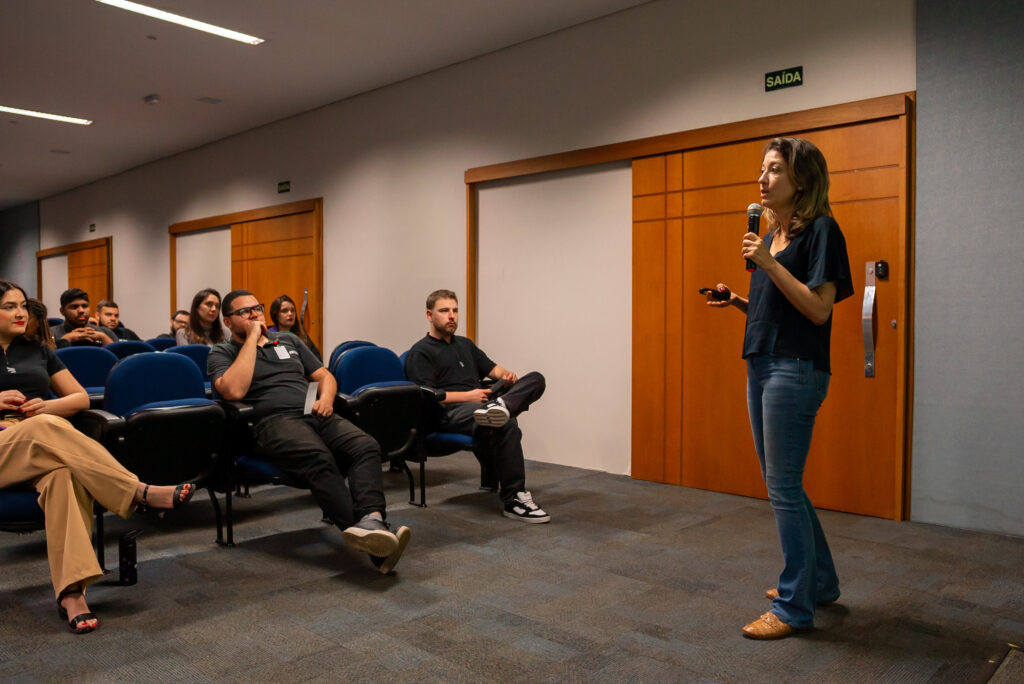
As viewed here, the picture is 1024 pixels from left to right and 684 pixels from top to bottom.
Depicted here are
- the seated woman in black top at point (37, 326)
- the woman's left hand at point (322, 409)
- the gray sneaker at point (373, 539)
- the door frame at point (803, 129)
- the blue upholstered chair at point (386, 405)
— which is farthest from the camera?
the door frame at point (803, 129)

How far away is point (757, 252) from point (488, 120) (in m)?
4.39

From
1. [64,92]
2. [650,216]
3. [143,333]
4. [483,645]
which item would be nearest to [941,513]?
[650,216]

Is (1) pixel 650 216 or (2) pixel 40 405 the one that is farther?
(1) pixel 650 216

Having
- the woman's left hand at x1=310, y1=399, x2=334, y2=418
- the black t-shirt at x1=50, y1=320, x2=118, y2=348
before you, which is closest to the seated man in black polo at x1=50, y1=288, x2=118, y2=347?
the black t-shirt at x1=50, y1=320, x2=118, y2=348

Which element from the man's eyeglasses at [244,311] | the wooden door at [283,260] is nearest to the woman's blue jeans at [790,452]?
the man's eyeglasses at [244,311]

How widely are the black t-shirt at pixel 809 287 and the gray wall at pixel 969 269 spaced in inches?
76.5

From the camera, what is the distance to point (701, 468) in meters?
4.85

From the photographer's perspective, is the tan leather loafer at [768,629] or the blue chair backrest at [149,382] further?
the blue chair backrest at [149,382]

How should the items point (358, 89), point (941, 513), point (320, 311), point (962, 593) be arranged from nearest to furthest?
point (962, 593)
point (941, 513)
point (358, 89)
point (320, 311)

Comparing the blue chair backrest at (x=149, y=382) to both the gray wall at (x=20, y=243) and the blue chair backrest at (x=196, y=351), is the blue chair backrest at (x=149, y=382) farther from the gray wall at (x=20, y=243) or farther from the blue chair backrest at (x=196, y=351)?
the gray wall at (x=20, y=243)

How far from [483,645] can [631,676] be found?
49cm

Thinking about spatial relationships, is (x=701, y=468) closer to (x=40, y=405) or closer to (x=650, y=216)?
(x=650, y=216)

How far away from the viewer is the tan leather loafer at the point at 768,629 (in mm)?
2439

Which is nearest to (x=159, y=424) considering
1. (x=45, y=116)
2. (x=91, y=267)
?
(x=45, y=116)
